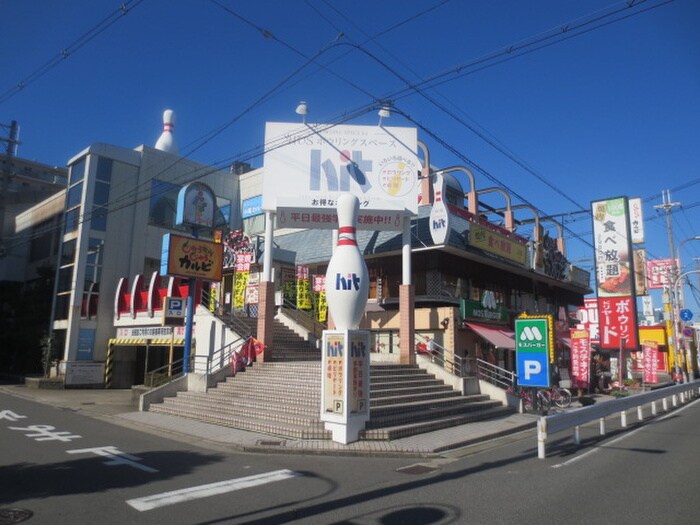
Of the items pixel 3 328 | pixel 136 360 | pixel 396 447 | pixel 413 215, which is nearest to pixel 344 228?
pixel 396 447

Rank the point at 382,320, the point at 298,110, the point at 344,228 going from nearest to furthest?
the point at 344,228, the point at 298,110, the point at 382,320

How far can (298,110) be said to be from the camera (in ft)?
60.7

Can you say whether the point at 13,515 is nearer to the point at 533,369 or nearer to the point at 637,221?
the point at 533,369

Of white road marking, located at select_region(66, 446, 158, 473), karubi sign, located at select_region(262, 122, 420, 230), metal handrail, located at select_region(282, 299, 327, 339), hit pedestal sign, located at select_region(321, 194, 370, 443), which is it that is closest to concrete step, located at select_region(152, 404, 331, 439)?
hit pedestal sign, located at select_region(321, 194, 370, 443)

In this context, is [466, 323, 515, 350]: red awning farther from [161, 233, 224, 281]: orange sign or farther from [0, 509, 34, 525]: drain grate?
[0, 509, 34, 525]: drain grate

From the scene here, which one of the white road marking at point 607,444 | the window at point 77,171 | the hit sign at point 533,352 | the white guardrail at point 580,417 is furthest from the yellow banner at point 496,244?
the window at point 77,171

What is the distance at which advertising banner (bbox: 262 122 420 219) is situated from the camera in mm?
18562

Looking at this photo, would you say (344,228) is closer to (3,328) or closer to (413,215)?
(413,215)

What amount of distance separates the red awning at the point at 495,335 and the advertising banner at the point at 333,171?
219 inches

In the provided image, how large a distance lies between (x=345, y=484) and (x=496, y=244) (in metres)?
16.0

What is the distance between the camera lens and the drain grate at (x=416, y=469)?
345 inches

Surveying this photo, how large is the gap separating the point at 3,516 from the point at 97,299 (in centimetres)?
2358

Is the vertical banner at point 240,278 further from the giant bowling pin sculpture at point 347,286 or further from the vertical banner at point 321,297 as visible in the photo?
the giant bowling pin sculpture at point 347,286

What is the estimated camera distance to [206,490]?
7410 mm
